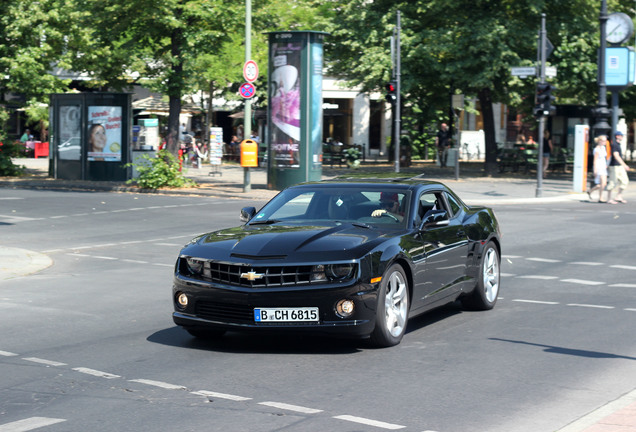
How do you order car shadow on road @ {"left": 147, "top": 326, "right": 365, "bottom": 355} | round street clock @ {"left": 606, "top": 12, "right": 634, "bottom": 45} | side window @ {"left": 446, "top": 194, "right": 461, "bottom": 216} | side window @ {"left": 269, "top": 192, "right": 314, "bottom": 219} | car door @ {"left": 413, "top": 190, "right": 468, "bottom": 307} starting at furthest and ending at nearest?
1. round street clock @ {"left": 606, "top": 12, "right": 634, "bottom": 45}
2. side window @ {"left": 446, "top": 194, "right": 461, "bottom": 216}
3. side window @ {"left": 269, "top": 192, "right": 314, "bottom": 219}
4. car door @ {"left": 413, "top": 190, "right": 468, "bottom": 307}
5. car shadow on road @ {"left": 147, "top": 326, "right": 365, "bottom": 355}

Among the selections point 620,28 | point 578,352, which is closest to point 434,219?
point 578,352

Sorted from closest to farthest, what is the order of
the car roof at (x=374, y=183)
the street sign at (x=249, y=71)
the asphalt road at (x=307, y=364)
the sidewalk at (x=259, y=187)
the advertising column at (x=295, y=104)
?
the asphalt road at (x=307, y=364), the car roof at (x=374, y=183), the sidewalk at (x=259, y=187), the street sign at (x=249, y=71), the advertising column at (x=295, y=104)

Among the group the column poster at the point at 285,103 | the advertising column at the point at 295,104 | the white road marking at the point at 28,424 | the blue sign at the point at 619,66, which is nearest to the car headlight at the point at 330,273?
the white road marking at the point at 28,424

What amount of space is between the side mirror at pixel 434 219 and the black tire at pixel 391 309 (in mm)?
690

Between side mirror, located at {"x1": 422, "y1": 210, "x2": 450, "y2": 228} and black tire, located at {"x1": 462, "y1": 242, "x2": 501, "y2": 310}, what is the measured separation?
1188 mm

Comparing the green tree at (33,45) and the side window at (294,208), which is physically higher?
the green tree at (33,45)

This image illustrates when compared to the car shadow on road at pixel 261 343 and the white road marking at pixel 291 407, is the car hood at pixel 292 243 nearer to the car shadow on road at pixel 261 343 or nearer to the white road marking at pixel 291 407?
the car shadow on road at pixel 261 343

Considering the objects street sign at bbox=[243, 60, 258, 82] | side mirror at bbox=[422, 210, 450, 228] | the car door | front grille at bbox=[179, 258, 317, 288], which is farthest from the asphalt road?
street sign at bbox=[243, 60, 258, 82]

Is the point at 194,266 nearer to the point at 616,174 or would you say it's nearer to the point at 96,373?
the point at 96,373

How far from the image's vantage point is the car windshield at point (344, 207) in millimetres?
8867

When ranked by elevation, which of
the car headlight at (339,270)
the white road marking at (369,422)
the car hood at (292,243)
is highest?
the car hood at (292,243)

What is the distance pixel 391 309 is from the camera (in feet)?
26.7

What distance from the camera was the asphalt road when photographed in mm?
6039

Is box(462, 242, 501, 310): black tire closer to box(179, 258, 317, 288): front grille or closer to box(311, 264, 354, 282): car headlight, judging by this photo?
box(311, 264, 354, 282): car headlight
